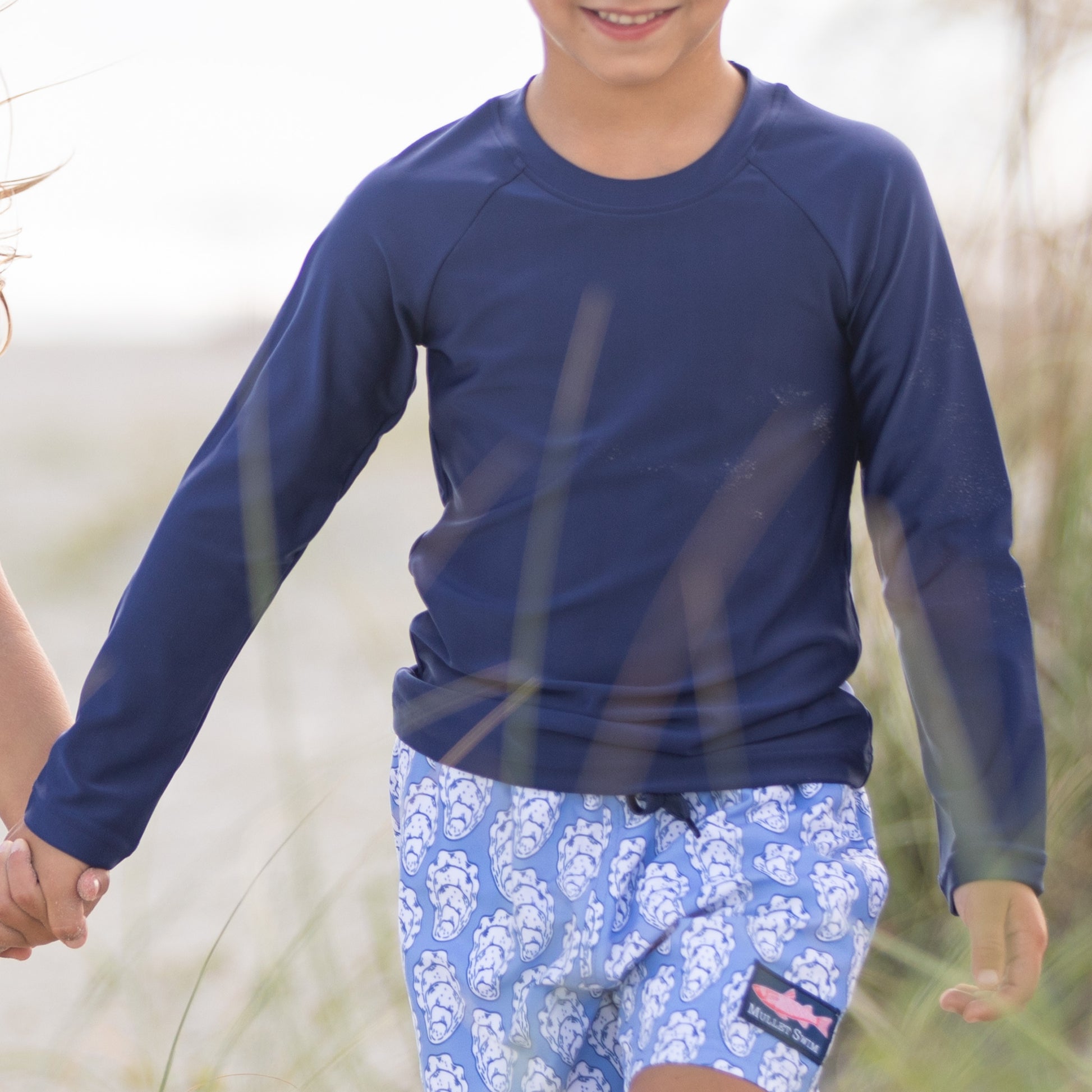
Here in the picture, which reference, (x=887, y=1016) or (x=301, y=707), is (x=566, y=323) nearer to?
(x=887, y=1016)

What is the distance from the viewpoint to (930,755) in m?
1.32

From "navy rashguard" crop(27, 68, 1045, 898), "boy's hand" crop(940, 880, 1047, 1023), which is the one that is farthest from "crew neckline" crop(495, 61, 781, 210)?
"boy's hand" crop(940, 880, 1047, 1023)

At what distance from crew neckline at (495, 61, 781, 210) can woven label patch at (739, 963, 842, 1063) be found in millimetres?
655

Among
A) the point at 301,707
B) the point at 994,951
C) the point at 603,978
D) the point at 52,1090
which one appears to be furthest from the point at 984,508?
the point at 301,707

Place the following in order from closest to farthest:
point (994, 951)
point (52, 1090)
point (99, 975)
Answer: point (994, 951)
point (99, 975)
point (52, 1090)

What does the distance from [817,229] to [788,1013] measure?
0.65 m

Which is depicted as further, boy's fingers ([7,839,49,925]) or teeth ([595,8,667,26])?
boy's fingers ([7,839,49,925])

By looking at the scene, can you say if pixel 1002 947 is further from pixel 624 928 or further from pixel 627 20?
pixel 627 20

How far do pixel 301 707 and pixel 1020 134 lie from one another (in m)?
2.53

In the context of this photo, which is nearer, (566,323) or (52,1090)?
(566,323)

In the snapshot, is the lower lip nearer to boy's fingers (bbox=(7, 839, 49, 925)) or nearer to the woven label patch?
the woven label patch

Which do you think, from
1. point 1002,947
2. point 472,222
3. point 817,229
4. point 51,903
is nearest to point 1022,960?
point 1002,947

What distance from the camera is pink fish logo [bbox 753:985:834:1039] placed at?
1.20m

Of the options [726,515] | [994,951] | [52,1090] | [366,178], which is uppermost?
[366,178]
